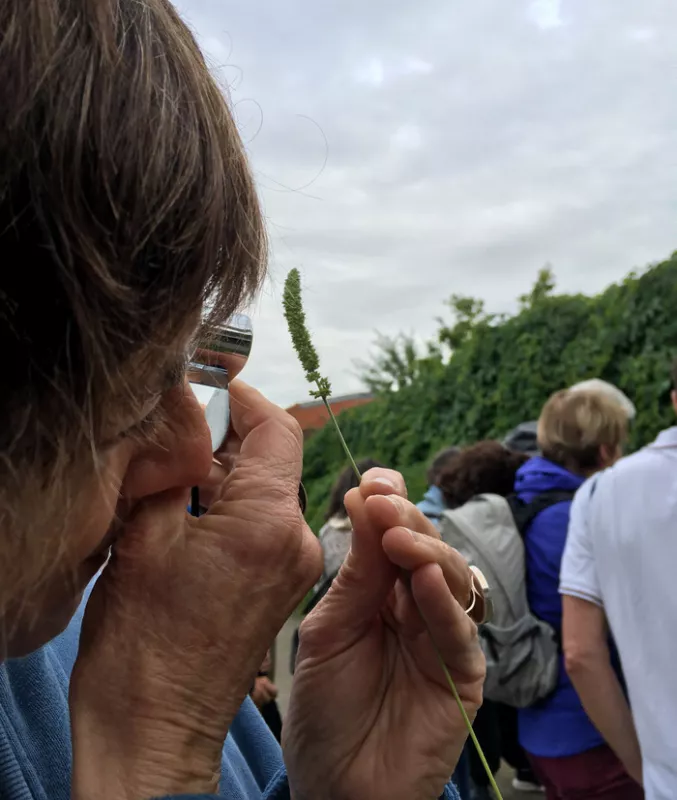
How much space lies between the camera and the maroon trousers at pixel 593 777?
249 centimetres

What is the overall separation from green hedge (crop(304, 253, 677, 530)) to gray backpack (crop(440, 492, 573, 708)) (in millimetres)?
1974

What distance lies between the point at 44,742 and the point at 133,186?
31.2 inches

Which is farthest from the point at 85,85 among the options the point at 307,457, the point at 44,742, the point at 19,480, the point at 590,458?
the point at 307,457

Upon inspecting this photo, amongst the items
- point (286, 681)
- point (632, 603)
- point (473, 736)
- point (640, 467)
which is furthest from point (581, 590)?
point (286, 681)

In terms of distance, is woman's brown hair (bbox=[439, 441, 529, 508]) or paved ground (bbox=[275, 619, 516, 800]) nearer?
woman's brown hair (bbox=[439, 441, 529, 508])

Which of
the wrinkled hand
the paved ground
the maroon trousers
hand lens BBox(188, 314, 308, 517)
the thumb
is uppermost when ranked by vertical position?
hand lens BBox(188, 314, 308, 517)

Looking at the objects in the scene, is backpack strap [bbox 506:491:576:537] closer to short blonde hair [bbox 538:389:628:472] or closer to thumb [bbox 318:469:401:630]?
short blonde hair [bbox 538:389:628:472]

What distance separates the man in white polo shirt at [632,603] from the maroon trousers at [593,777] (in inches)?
15.9

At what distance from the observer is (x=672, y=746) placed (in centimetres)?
182

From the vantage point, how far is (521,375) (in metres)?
5.91

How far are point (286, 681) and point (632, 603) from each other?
4553 millimetres

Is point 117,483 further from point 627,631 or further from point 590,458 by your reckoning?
point 590,458

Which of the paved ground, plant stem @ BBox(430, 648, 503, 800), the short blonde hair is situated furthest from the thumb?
the short blonde hair

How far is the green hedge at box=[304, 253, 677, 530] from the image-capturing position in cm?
448
